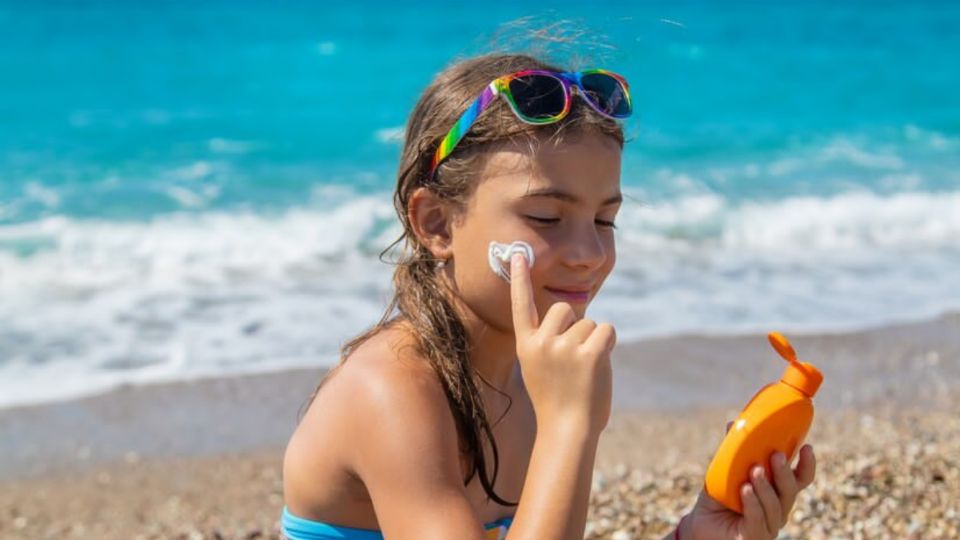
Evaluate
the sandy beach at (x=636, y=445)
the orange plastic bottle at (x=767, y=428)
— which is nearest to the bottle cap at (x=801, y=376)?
the orange plastic bottle at (x=767, y=428)

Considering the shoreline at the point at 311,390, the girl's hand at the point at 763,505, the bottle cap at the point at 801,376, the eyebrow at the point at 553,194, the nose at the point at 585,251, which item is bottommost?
the shoreline at the point at 311,390

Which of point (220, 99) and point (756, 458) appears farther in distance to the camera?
point (220, 99)

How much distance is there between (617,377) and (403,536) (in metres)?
4.75

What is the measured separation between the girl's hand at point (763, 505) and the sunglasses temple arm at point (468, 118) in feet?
3.05

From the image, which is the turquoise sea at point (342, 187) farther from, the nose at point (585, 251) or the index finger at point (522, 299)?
the index finger at point (522, 299)

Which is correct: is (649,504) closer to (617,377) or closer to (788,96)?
(617,377)

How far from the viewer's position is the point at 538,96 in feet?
8.51

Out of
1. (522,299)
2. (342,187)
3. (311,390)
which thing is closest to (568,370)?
(522,299)

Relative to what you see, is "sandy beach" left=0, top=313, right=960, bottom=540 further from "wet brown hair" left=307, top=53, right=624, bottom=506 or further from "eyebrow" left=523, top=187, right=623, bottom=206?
"eyebrow" left=523, top=187, right=623, bottom=206

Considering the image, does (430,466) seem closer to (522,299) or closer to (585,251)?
(522,299)

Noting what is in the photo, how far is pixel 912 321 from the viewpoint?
8.07 m

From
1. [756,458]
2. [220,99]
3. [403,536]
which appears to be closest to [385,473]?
[403,536]

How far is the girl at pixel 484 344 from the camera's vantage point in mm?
2258

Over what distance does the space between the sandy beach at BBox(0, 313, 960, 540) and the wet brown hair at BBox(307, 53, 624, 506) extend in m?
1.91
